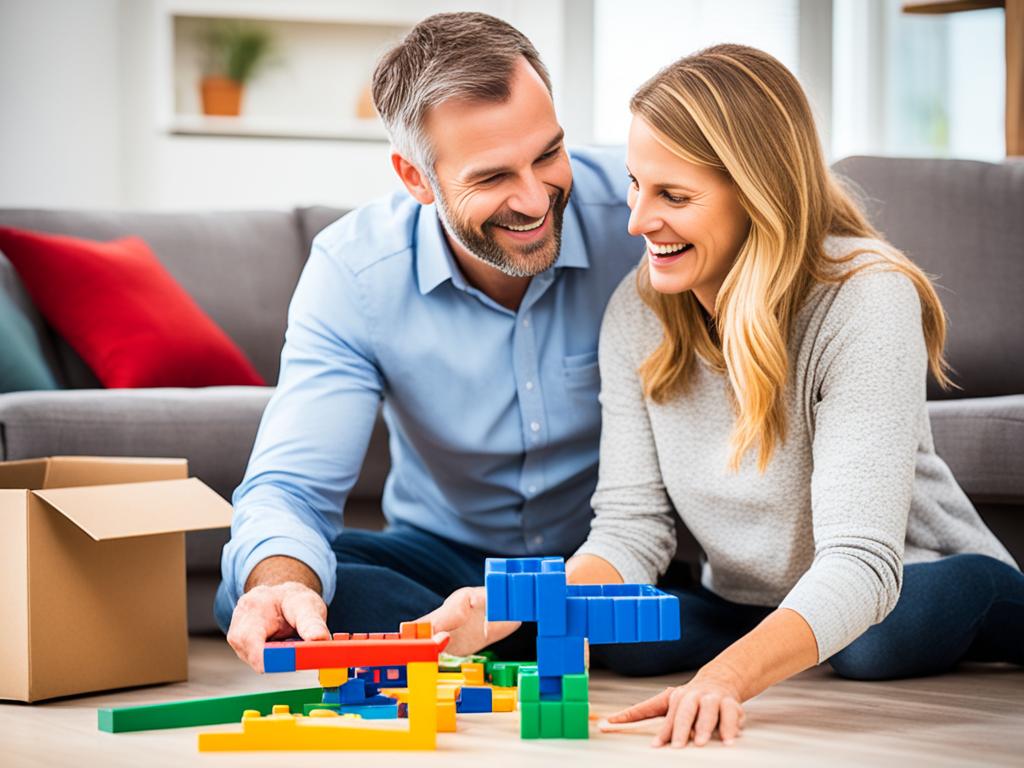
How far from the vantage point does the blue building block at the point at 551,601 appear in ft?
3.93

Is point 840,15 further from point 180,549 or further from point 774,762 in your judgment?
point 774,762

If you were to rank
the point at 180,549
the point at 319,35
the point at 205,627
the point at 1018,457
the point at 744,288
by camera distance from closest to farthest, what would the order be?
the point at 744,288 < the point at 180,549 < the point at 1018,457 < the point at 205,627 < the point at 319,35

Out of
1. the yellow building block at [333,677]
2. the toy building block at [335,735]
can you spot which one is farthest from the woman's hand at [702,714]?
the yellow building block at [333,677]

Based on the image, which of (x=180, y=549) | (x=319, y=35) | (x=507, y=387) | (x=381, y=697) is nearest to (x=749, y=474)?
(x=507, y=387)

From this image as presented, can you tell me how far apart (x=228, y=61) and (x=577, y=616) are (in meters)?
3.53

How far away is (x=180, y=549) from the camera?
175 centimetres

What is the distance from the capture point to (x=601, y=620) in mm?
1208

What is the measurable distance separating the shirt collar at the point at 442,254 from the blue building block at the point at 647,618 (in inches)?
28.2

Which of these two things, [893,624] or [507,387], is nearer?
[893,624]

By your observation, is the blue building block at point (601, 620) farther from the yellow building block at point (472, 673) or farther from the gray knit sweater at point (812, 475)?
the yellow building block at point (472, 673)

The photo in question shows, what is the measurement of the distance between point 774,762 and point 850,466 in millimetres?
346

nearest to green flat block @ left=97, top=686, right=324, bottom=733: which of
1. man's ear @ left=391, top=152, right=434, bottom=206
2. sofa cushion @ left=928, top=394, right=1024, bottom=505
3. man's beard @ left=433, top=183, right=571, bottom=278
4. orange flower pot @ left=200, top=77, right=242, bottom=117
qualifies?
man's beard @ left=433, top=183, right=571, bottom=278

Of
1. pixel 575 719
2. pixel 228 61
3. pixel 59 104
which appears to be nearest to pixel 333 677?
pixel 575 719

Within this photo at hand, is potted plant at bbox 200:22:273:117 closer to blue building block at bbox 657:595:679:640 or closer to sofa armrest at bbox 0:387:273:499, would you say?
sofa armrest at bbox 0:387:273:499
